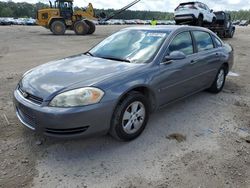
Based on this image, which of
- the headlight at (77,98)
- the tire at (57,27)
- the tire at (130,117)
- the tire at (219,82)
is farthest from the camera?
the tire at (57,27)

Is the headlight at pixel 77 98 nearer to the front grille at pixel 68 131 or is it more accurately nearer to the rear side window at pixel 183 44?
the front grille at pixel 68 131

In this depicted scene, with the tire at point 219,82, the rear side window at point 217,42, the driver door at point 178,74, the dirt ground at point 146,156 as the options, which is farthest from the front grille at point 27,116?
the rear side window at point 217,42

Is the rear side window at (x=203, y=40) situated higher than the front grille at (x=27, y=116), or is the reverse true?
the rear side window at (x=203, y=40)

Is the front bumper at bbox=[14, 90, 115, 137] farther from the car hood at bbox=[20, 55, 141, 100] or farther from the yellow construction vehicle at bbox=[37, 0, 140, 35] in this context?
the yellow construction vehicle at bbox=[37, 0, 140, 35]

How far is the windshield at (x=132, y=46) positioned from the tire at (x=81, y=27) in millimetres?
18205

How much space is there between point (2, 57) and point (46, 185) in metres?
8.93

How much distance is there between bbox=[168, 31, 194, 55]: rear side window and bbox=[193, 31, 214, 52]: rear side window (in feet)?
0.84

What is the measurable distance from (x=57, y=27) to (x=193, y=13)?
10797mm

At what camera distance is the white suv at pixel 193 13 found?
19.5 metres

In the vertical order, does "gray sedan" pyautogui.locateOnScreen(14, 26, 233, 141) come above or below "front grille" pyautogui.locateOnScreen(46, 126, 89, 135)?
above

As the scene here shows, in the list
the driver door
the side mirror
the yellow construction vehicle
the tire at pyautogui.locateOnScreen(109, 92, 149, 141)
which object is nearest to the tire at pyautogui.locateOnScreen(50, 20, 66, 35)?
the yellow construction vehicle

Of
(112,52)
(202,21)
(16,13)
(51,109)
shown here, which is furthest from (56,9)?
(16,13)

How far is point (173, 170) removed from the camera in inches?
122

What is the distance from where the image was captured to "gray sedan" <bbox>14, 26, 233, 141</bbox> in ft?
10.1
